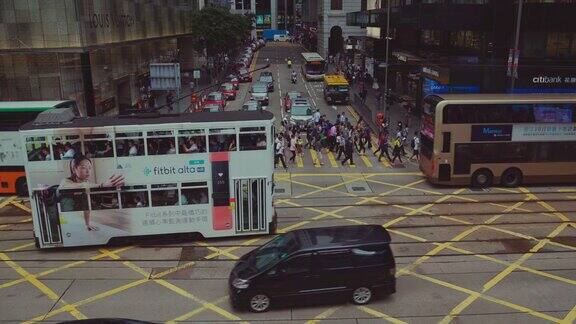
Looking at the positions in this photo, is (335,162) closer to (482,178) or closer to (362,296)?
(482,178)

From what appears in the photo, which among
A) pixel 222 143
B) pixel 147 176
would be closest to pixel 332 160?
pixel 222 143

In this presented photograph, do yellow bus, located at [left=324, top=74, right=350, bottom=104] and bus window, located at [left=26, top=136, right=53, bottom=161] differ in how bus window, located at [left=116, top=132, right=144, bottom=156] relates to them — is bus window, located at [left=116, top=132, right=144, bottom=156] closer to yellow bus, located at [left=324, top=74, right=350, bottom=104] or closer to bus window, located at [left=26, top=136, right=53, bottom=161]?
bus window, located at [left=26, top=136, right=53, bottom=161]

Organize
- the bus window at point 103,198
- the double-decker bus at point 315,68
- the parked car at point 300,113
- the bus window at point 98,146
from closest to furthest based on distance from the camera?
the bus window at point 98,146, the bus window at point 103,198, the parked car at point 300,113, the double-decker bus at point 315,68

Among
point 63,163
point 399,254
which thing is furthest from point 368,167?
point 63,163

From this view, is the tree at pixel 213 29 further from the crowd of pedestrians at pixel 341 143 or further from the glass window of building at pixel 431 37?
the crowd of pedestrians at pixel 341 143

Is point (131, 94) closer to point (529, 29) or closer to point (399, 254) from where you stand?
point (529, 29)

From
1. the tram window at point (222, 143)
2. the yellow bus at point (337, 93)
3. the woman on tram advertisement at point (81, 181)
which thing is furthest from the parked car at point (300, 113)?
the woman on tram advertisement at point (81, 181)
